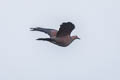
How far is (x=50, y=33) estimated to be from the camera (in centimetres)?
3438

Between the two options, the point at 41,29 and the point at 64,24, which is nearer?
the point at 64,24

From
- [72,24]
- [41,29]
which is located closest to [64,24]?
[72,24]

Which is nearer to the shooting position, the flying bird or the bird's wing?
the bird's wing

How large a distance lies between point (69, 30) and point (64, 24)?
2.71ft

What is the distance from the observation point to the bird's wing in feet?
106

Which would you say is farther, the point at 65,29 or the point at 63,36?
the point at 63,36

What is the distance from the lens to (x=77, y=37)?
112 feet

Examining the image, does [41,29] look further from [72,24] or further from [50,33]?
[72,24]

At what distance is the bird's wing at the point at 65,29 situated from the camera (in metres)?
32.3

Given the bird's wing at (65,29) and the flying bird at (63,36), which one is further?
the flying bird at (63,36)

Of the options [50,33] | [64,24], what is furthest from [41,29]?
[64,24]

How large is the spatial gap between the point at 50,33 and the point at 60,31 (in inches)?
59.7

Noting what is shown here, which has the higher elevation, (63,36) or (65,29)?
(65,29)

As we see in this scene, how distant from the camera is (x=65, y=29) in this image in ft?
107
